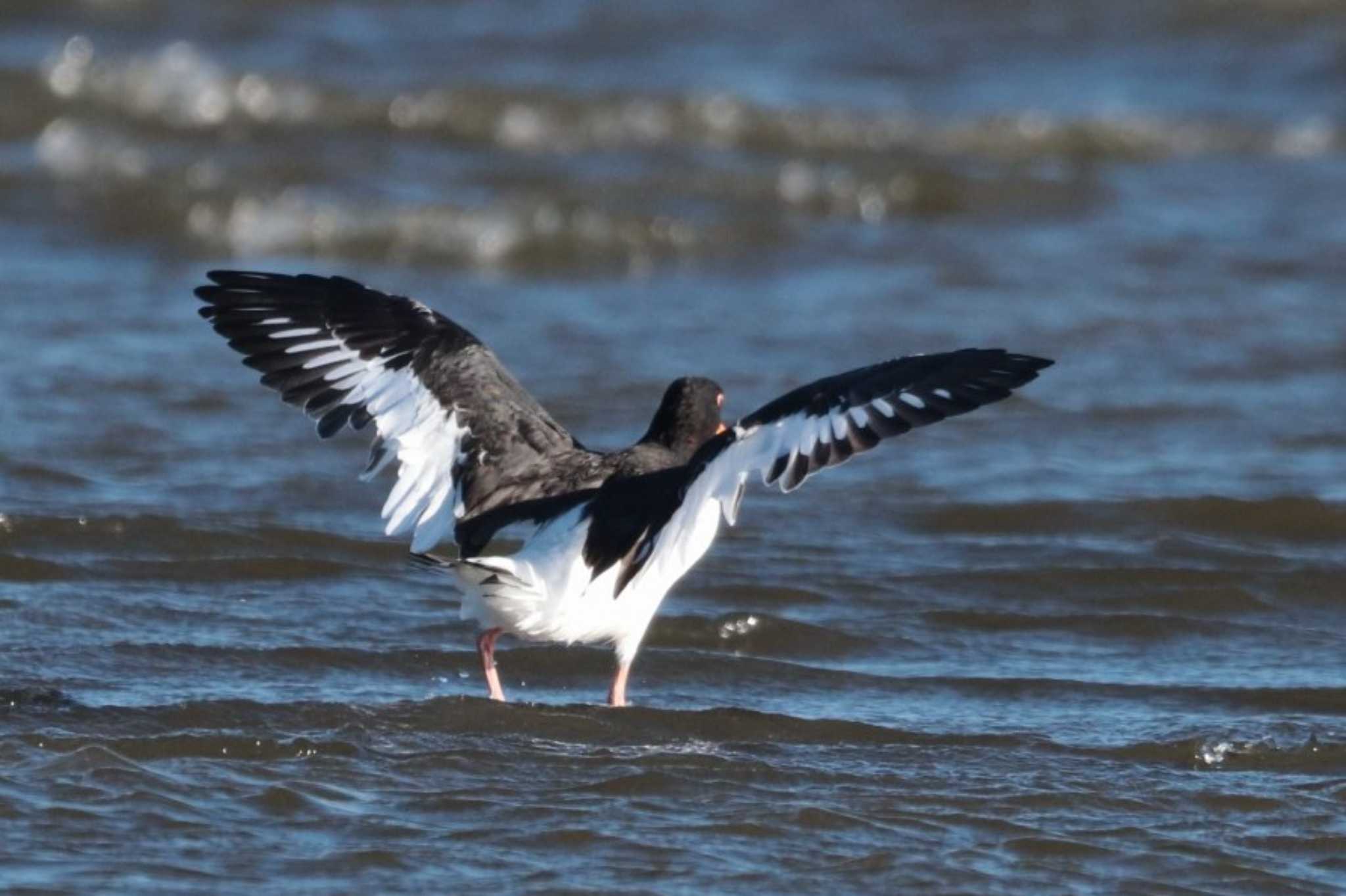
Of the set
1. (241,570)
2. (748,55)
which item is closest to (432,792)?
(241,570)

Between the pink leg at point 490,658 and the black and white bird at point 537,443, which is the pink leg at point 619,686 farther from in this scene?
the pink leg at point 490,658

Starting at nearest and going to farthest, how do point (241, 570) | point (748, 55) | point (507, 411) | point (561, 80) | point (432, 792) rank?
point (432, 792) < point (507, 411) < point (241, 570) < point (561, 80) < point (748, 55)

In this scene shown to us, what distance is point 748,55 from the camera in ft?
66.3

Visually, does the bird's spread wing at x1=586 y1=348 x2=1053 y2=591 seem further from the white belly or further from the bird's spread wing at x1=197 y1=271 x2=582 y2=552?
the bird's spread wing at x1=197 y1=271 x2=582 y2=552

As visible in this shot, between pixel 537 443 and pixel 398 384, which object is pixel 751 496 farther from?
pixel 398 384

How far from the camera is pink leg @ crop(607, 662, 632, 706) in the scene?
678 cm

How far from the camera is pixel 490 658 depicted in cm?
684

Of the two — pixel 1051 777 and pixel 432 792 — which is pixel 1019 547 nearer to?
pixel 1051 777

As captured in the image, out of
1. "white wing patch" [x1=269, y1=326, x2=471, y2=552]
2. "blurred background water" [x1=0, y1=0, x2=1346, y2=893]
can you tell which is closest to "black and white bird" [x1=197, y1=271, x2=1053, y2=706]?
"white wing patch" [x1=269, y1=326, x2=471, y2=552]

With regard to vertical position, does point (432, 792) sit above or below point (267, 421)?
below

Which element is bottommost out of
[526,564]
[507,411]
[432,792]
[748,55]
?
[432,792]

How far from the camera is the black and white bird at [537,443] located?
6246mm

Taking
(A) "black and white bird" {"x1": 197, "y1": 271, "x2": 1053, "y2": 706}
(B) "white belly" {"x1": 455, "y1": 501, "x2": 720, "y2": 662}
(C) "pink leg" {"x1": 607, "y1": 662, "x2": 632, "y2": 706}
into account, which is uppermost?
(A) "black and white bird" {"x1": 197, "y1": 271, "x2": 1053, "y2": 706}

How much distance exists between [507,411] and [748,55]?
44.9 ft
